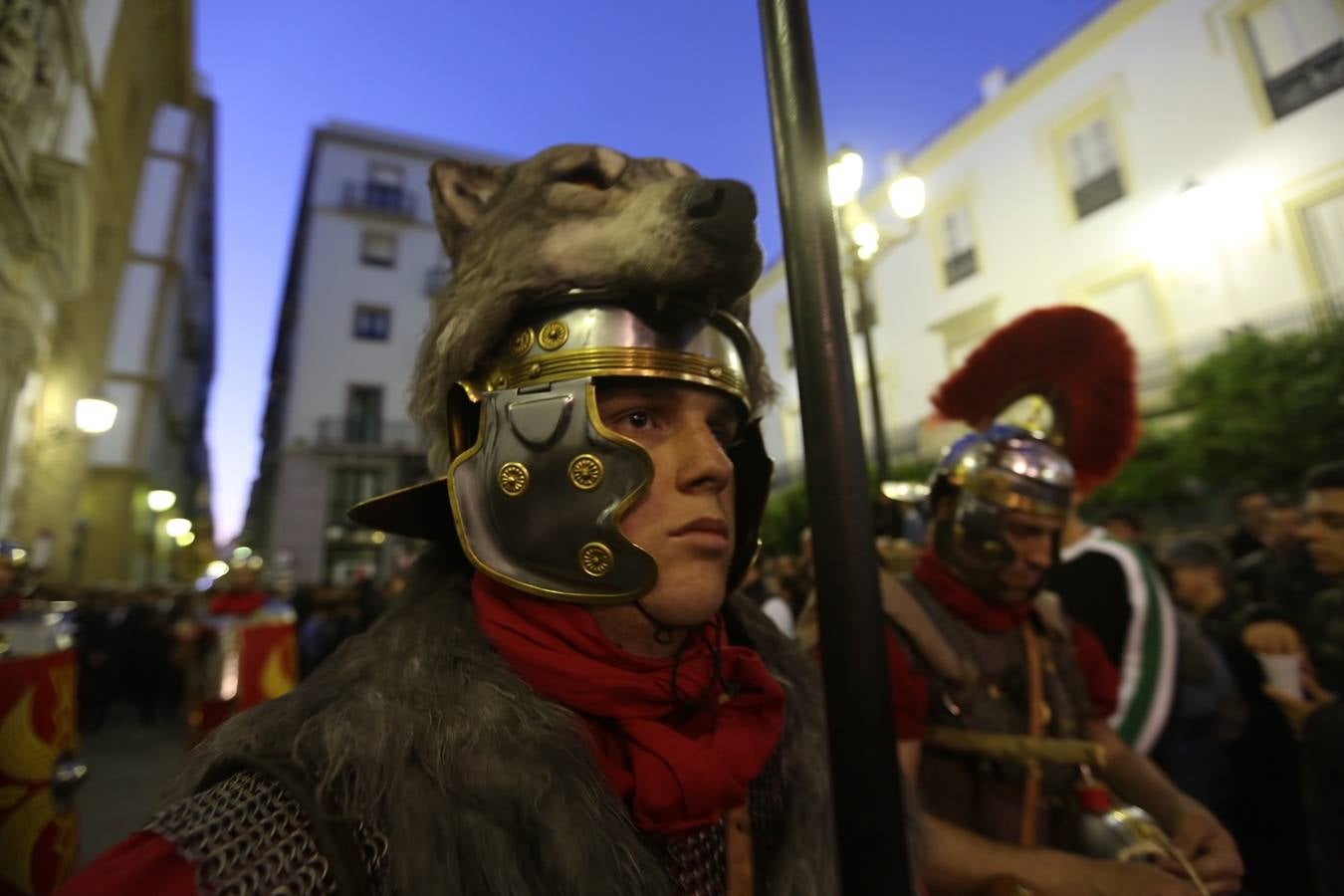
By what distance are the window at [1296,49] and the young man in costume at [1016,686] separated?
1271 cm

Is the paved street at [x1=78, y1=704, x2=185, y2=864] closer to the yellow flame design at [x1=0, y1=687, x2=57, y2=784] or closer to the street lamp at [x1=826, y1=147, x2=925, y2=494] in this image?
the yellow flame design at [x1=0, y1=687, x2=57, y2=784]

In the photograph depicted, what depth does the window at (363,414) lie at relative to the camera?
23.8 m

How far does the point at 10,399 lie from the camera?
764 cm

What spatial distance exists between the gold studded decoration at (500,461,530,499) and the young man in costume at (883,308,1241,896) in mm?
1309

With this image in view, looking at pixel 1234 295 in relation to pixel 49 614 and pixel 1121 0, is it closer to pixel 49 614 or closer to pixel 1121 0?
pixel 1121 0

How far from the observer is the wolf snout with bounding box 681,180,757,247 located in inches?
50.6

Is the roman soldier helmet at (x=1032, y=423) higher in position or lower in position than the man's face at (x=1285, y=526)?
higher

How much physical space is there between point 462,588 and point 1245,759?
382cm

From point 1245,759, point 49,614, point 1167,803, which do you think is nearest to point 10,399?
point 49,614

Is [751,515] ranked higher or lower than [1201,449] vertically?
lower

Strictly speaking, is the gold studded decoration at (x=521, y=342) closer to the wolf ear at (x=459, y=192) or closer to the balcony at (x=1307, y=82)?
the wolf ear at (x=459, y=192)

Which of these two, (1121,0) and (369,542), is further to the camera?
(369,542)

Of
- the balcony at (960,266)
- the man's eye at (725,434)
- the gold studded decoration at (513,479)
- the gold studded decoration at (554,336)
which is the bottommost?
the gold studded decoration at (513,479)

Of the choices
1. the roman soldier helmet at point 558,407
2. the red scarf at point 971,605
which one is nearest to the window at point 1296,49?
the red scarf at point 971,605
